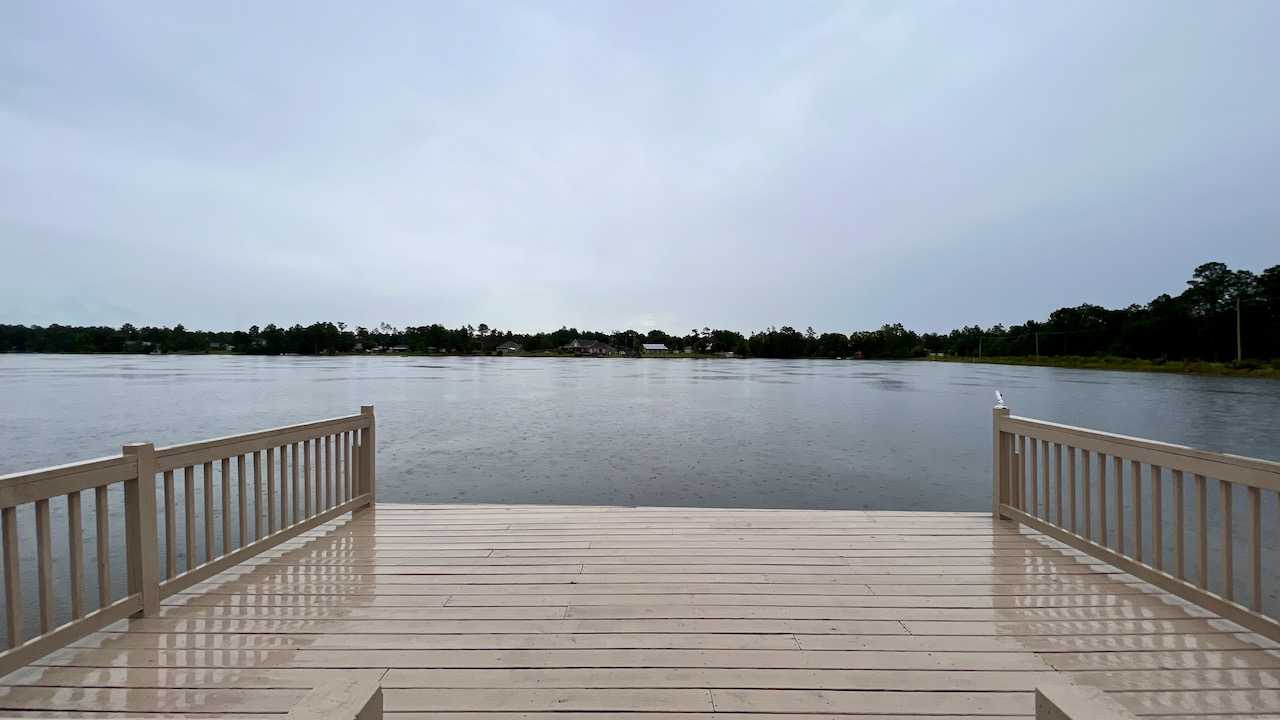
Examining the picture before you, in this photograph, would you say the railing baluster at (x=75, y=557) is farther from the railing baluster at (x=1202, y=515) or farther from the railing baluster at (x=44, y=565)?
the railing baluster at (x=1202, y=515)

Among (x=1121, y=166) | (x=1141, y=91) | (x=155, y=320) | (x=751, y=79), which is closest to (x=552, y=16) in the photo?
(x=751, y=79)

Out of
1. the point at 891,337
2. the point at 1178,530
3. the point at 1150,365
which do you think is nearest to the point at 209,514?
the point at 1178,530

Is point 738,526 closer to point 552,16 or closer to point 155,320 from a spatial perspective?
point 552,16

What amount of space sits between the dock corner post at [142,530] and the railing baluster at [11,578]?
1.29 ft

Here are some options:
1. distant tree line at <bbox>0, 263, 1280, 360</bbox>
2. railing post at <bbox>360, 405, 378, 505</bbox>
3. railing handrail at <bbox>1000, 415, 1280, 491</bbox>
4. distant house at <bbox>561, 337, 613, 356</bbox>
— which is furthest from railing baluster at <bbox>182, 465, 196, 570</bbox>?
distant house at <bbox>561, 337, 613, 356</bbox>

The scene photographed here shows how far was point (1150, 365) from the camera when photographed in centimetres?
5297

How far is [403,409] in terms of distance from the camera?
20.8 meters

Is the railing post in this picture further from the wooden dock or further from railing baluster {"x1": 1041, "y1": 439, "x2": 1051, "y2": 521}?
railing baluster {"x1": 1041, "y1": 439, "x2": 1051, "y2": 521}

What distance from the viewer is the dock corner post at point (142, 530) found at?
2.29m

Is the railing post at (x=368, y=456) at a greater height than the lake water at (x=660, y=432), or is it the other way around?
the railing post at (x=368, y=456)

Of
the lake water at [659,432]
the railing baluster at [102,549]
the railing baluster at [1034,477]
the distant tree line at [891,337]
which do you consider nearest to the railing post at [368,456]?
the railing baluster at [102,549]

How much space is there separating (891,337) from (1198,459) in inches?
4236

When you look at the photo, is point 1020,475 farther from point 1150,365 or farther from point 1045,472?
point 1150,365

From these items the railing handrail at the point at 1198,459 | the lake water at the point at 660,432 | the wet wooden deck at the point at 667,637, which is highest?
the railing handrail at the point at 1198,459
